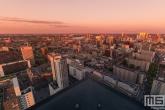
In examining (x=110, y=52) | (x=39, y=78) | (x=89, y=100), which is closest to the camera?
(x=89, y=100)

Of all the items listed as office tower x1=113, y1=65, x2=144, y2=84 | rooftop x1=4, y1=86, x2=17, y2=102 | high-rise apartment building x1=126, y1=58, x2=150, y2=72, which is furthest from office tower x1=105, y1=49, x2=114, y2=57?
rooftop x1=4, y1=86, x2=17, y2=102

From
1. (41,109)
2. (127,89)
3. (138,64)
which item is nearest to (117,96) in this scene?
(41,109)

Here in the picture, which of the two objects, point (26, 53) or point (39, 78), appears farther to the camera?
point (26, 53)

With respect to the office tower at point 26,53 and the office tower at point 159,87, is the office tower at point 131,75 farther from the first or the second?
the office tower at point 26,53

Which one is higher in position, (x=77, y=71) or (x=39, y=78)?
(x=77, y=71)

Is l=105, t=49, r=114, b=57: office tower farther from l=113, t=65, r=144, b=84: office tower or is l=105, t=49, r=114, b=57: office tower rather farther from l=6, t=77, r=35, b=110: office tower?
l=6, t=77, r=35, b=110: office tower

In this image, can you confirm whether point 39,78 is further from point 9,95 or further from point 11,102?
point 11,102

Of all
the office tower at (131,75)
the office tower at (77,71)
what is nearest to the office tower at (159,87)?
the office tower at (131,75)

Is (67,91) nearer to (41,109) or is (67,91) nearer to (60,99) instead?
(60,99)

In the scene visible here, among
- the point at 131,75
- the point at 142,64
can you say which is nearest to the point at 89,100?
the point at 131,75
